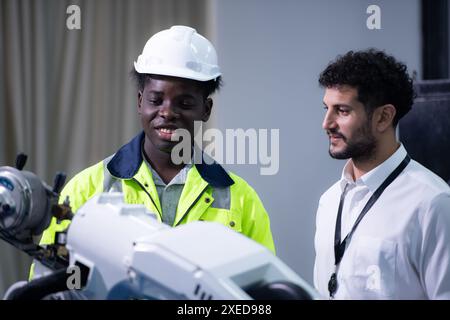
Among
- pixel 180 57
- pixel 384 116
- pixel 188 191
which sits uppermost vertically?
pixel 180 57

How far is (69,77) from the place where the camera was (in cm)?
231

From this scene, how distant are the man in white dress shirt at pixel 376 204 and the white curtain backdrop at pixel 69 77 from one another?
108 centimetres

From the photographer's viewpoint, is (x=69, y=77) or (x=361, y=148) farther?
(x=69, y=77)

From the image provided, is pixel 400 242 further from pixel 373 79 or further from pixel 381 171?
pixel 373 79

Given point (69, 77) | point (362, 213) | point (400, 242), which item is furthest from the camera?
point (69, 77)

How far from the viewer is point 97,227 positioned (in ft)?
2.52

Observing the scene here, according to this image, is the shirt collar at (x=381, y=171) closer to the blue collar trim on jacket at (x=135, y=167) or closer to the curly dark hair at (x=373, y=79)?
the curly dark hair at (x=373, y=79)

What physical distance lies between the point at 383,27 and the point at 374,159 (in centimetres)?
129

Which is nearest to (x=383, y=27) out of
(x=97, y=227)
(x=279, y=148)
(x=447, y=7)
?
(x=447, y=7)

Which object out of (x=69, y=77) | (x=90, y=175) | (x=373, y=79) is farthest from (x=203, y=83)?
(x=69, y=77)

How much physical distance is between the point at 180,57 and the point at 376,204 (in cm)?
59

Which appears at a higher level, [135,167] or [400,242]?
[135,167]

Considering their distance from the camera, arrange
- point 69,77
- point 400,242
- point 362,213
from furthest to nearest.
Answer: point 69,77 → point 362,213 → point 400,242
